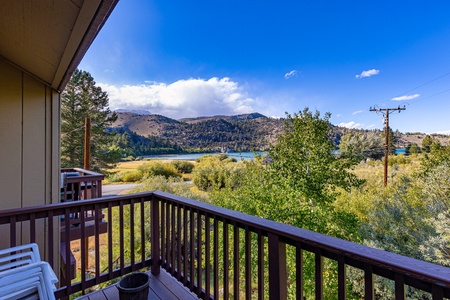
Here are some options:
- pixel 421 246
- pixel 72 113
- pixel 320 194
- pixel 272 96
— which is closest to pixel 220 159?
pixel 272 96

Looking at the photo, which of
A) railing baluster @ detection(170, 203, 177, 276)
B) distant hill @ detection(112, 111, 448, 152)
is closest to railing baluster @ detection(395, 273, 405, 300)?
railing baluster @ detection(170, 203, 177, 276)

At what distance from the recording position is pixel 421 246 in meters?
5.71

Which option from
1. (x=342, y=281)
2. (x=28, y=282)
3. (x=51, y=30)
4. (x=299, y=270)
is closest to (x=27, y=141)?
(x=51, y=30)

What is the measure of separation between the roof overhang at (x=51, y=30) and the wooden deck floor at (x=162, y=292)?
2.08 metres

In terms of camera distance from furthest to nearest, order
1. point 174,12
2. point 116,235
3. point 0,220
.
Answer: point 116,235, point 174,12, point 0,220

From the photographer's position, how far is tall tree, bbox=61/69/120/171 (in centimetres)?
1343

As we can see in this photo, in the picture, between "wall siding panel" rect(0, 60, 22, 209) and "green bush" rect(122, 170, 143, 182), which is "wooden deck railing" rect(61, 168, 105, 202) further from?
"green bush" rect(122, 170, 143, 182)

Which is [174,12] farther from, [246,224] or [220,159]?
[220,159]

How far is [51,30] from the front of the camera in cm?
164

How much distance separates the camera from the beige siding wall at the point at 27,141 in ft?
8.66

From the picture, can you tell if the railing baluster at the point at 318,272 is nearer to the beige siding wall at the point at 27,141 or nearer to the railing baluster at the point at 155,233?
the railing baluster at the point at 155,233

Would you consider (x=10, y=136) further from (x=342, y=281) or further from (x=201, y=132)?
(x=201, y=132)

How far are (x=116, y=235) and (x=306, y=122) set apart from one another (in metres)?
8.97

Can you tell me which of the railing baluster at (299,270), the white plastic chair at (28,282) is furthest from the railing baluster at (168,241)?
the railing baluster at (299,270)
